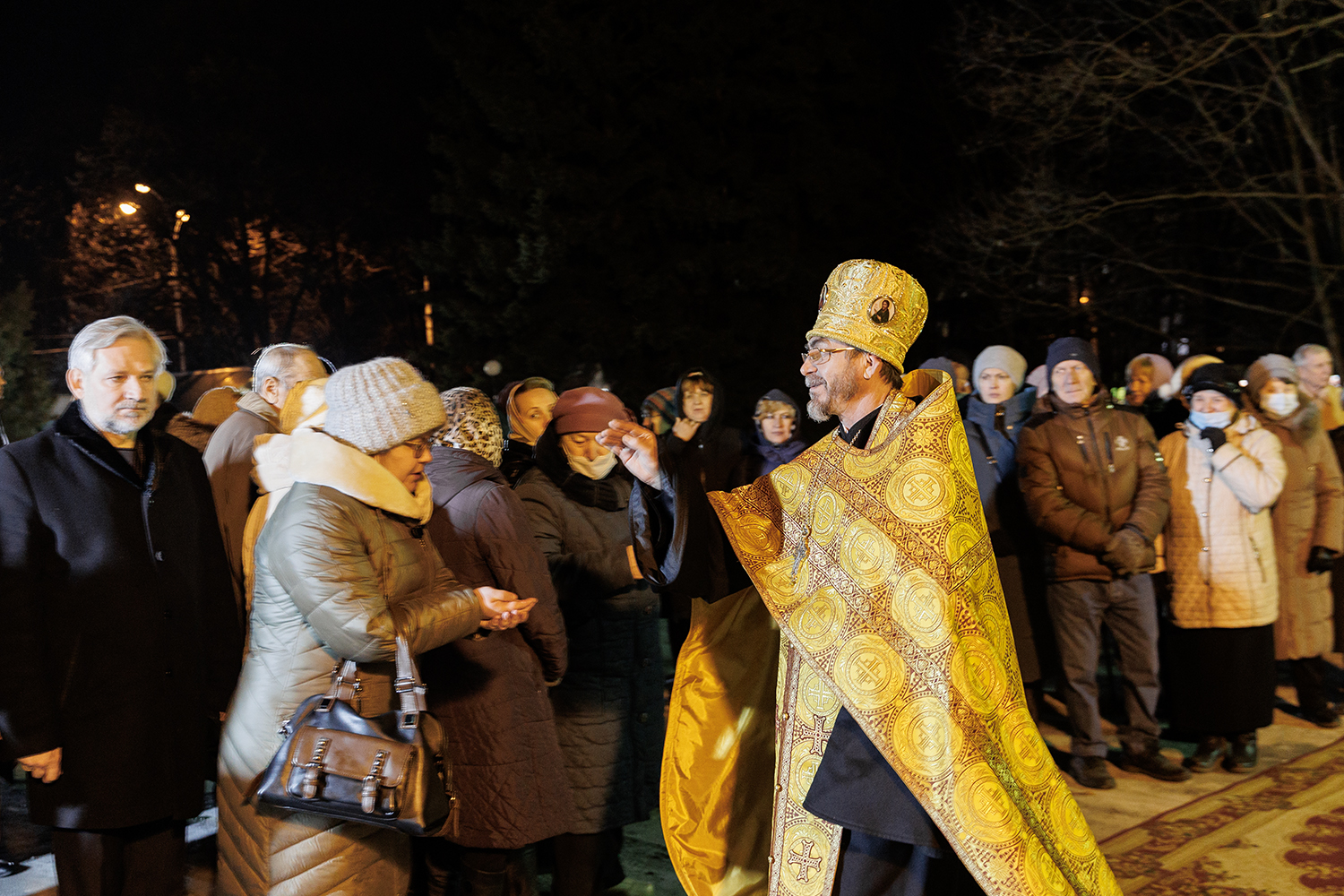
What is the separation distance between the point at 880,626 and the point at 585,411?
1.63 m

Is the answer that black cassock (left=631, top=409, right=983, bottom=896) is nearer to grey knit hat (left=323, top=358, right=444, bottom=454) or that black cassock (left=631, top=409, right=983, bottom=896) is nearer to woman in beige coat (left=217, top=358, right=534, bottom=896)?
woman in beige coat (left=217, top=358, right=534, bottom=896)

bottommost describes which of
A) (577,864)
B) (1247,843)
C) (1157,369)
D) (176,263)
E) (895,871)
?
(1247,843)

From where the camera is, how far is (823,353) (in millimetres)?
3361

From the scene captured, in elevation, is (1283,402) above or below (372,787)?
above

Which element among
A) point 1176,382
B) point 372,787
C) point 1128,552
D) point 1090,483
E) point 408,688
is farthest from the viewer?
point 1176,382

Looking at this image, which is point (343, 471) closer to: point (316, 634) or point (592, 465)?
point (316, 634)

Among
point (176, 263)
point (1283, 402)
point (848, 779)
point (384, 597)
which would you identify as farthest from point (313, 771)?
point (176, 263)

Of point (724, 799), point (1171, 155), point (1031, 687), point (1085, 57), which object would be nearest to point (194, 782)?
point (724, 799)

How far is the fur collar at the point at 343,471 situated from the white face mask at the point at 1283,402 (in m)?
5.74

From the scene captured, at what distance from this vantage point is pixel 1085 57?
13133 millimetres

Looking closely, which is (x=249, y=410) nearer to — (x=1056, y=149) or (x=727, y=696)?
(x=727, y=696)

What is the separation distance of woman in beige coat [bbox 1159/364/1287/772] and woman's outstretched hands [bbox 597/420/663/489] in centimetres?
408

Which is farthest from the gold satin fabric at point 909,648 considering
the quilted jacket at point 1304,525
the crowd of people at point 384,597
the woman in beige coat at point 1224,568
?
the quilted jacket at point 1304,525

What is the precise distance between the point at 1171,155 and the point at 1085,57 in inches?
126
